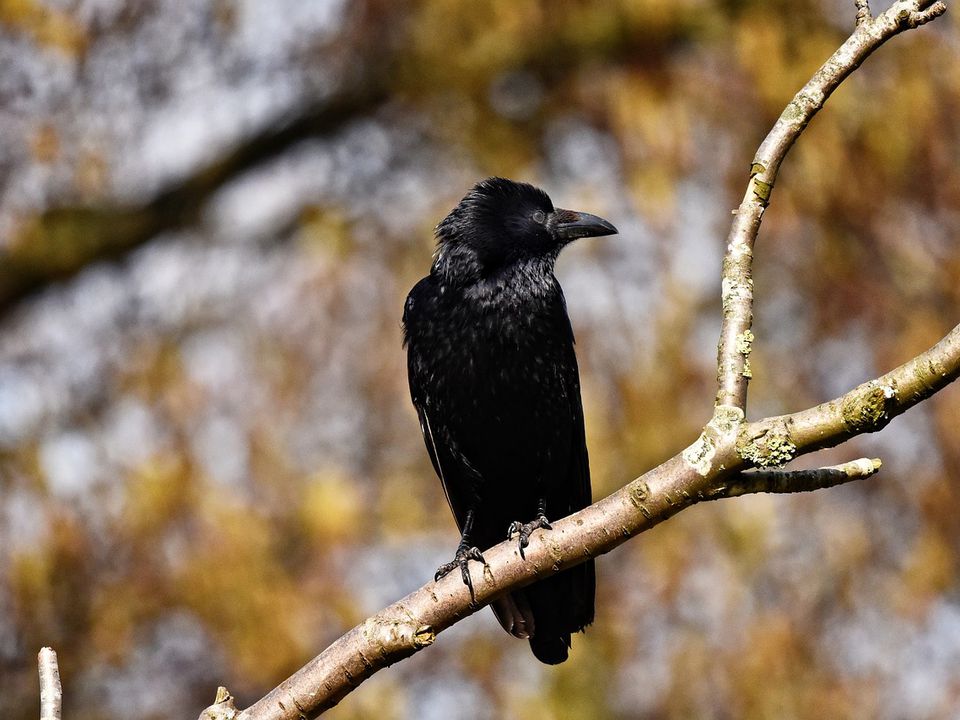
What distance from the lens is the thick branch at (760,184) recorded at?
9.07 feet

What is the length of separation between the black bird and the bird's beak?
156 mm

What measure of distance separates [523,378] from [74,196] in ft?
14.5

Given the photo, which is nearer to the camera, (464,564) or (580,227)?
(464,564)

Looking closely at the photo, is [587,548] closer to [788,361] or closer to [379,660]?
[379,660]

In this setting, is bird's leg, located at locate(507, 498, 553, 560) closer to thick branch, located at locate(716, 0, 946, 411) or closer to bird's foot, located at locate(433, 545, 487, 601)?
bird's foot, located at locate(433, 545, 487, 601)

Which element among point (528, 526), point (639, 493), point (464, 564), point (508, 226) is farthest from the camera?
point (508, 226)

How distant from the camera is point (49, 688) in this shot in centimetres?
272

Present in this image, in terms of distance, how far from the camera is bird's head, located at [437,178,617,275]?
4.79 meters

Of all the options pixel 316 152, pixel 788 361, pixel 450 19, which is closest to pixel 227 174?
pixel 316 152

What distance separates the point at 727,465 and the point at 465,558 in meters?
1.15

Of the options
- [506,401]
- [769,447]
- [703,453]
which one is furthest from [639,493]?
[506,401]

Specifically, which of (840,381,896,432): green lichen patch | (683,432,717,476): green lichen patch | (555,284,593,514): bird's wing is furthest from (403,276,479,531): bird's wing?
(840,381,896,432): green lichen patch

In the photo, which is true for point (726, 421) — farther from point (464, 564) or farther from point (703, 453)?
point (464, 564)

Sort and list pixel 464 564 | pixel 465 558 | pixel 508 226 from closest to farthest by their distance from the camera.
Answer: pixel 464 564
pixel 465 558
pixel 508 226
